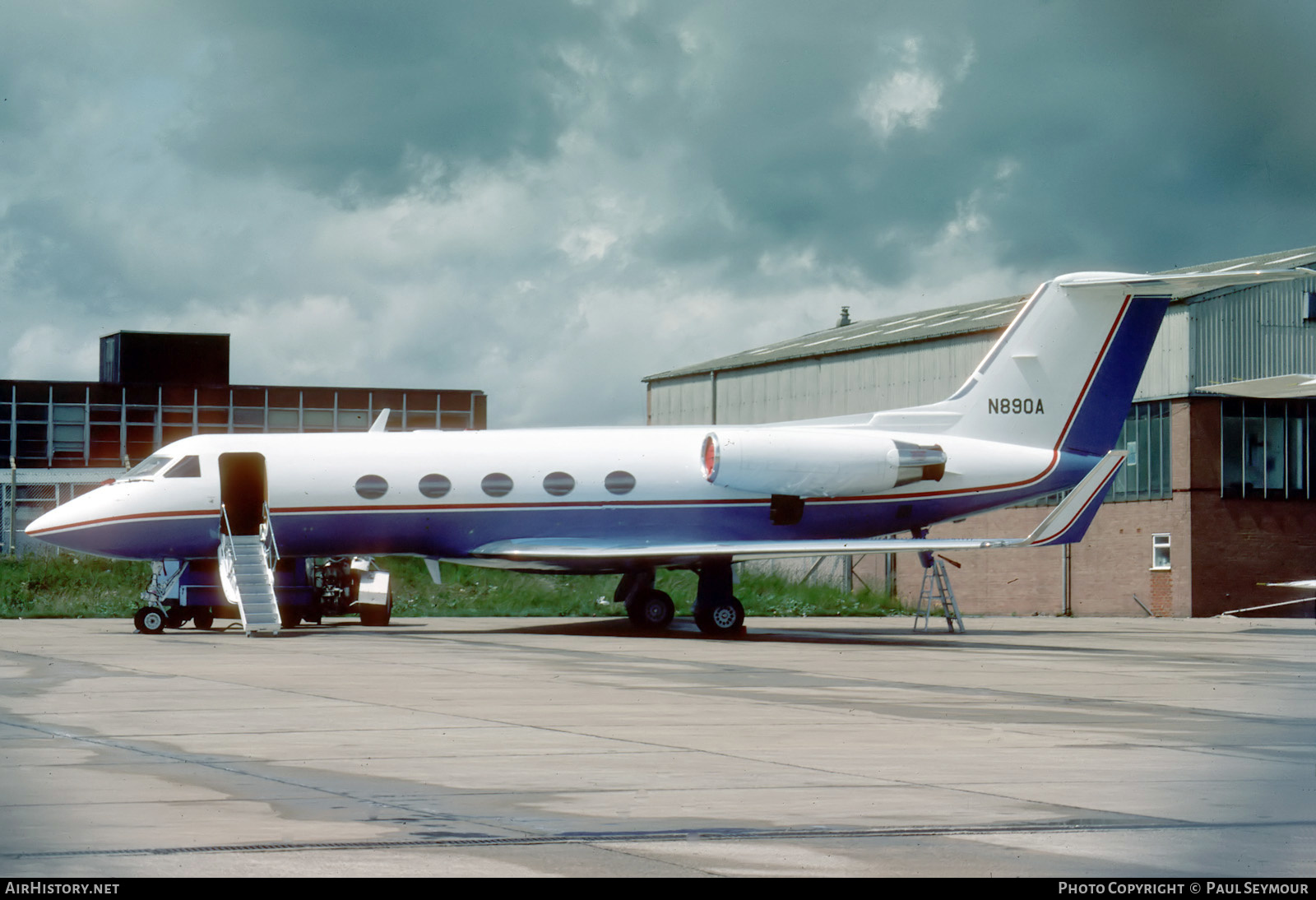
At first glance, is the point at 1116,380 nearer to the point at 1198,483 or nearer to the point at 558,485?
the point at 558,485

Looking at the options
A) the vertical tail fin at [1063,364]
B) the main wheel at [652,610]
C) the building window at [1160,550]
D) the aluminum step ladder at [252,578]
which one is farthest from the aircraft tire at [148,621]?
the building window at [1160,550]

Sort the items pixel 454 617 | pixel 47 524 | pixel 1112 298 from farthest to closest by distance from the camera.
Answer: pixel 454 617
pixel 1112 298
pixel 47 524

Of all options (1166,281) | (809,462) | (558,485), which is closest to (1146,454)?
(1166,281)

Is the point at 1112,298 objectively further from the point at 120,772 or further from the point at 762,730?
the point at 120,772

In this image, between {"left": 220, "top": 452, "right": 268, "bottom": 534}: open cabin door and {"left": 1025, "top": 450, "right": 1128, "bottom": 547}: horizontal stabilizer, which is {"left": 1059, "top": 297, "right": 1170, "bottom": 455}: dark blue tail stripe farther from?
{"left": 220, "top": 452, "right": 268, "bottom": 534}: open cabin door

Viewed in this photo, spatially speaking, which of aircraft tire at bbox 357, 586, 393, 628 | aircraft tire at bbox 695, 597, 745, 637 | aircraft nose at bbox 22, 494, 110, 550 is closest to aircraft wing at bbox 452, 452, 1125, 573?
aircraft tire at bbox 695, 597, 745, 637

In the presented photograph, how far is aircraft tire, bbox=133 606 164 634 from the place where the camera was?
25453 millimetres

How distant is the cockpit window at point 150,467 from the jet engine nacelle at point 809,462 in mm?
9130

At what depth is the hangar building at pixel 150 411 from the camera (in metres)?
64.8

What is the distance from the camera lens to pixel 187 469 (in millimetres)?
25594

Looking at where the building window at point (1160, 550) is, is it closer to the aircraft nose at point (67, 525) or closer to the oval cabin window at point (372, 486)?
the oval cabin window at point (372, 486)

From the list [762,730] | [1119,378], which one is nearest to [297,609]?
[1119,378]
